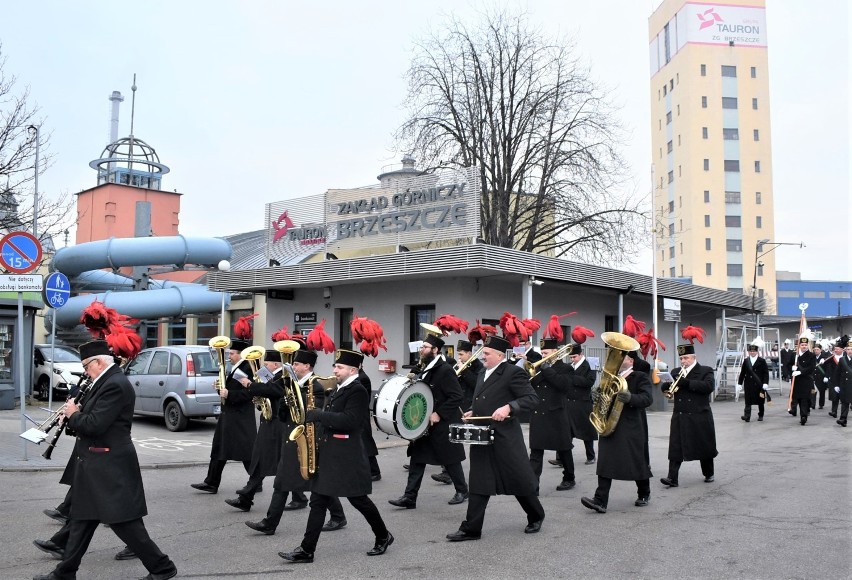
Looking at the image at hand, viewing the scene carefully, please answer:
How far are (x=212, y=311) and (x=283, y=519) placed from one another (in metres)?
20.2

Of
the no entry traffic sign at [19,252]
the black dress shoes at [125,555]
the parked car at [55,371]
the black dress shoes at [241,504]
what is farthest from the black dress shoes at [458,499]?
the parked car at [55,371]

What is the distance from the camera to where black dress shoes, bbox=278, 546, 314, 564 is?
625cm

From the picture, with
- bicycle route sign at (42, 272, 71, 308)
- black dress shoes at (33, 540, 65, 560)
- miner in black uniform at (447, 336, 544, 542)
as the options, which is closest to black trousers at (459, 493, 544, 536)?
miner in black uniform at (447, 336, 544, 542)

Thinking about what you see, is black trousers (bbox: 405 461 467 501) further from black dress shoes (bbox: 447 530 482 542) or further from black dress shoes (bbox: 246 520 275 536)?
black dress shoes (bbox: 246 520 275 536)

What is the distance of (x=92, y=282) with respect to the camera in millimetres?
29922

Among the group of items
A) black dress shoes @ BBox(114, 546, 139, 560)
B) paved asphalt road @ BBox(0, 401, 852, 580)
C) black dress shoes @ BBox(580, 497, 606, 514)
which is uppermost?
black dress shoes @ BBox(580, 497, 606, 514)

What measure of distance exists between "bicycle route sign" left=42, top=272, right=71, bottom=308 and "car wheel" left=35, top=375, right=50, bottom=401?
10.3 m

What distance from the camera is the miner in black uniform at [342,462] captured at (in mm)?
6316

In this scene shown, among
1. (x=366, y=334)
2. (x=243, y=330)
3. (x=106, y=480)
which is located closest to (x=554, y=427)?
(x=366, y=334)

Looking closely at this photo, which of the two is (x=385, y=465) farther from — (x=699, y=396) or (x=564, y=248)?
(x=564, y=248)

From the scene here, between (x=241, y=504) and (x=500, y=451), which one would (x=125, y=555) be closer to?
(x=241, y=504)

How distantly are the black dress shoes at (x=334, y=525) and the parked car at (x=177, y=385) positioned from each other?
7.48 metres

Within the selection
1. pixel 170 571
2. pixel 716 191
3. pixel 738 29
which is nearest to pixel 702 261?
pixel 716 191

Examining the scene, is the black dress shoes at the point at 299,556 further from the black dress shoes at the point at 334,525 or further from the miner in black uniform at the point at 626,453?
the miner in black uniform at the point at 626,453
